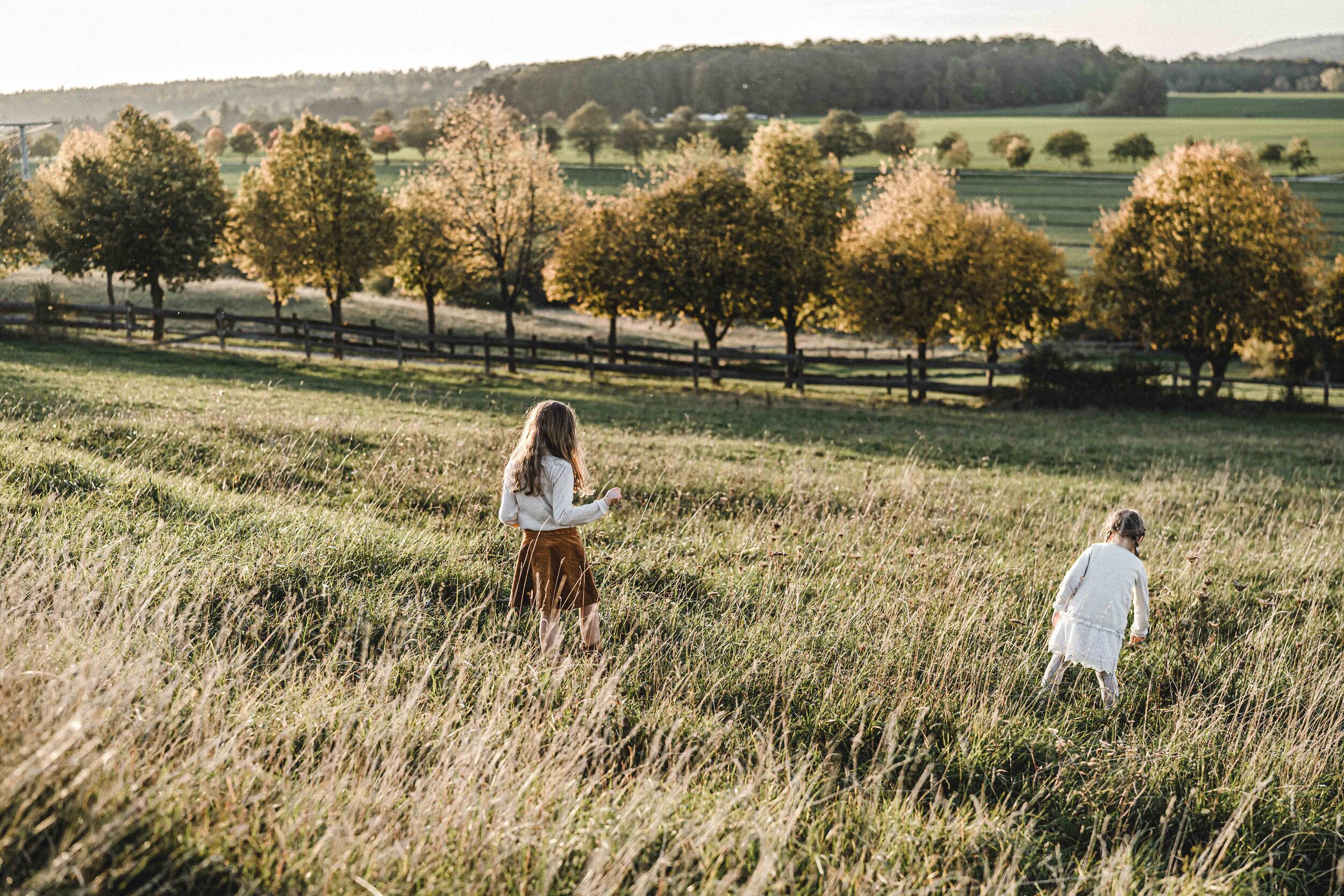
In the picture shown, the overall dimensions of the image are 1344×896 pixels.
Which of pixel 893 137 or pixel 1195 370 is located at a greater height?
pixel 893 137

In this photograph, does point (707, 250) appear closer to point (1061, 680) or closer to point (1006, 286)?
point (1006, 286)

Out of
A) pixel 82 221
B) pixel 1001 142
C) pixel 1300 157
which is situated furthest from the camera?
pixel 1001 142

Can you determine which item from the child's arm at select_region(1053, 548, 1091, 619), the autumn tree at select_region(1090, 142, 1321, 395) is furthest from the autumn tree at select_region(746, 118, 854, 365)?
the child's arm at select_region(1053, 548, 1091, 619)

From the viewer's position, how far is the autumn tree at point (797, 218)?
122 feet

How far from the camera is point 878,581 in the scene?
725 centimetres

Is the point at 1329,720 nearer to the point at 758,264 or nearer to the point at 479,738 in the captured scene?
the point at 479,738

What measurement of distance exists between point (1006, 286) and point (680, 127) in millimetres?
89990

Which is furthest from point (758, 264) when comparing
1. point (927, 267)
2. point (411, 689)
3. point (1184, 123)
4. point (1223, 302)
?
point (1184, 123)

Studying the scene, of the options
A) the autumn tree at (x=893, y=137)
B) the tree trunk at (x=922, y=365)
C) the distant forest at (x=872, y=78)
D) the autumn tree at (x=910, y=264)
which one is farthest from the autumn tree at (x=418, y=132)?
the tree trunk at (x=922, y=365)

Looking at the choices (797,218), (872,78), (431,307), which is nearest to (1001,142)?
(872,78)

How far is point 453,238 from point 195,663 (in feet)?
106

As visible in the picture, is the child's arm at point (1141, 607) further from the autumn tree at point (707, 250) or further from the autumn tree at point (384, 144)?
the autumn tree at point (384, 144)

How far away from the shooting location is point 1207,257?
110 ft

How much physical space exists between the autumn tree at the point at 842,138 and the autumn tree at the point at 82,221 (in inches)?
2905
